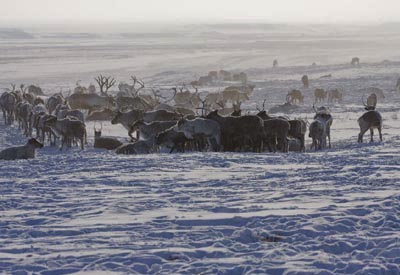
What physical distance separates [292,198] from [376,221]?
Answer: 5.18 feet

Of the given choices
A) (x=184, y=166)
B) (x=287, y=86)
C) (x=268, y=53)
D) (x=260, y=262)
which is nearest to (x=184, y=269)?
(x=260, y=262)

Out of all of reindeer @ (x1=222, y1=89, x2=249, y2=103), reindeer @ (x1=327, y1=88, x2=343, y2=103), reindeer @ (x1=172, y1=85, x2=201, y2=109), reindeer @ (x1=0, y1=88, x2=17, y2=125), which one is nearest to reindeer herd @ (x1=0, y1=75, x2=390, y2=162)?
reindeer @ (x1=0, y1=88, x2=17, y2=125)

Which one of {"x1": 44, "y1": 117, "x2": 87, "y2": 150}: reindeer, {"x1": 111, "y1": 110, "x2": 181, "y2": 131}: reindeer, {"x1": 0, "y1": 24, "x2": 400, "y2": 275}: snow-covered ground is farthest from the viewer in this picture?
{"x1": 111, "y1": 110, "x2": 181, "y2": 131}: reindeer

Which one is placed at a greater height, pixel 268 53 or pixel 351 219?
pixel 268 53

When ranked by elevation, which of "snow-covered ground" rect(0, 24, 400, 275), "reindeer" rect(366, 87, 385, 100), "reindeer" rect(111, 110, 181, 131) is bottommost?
"snow-covered ground" rect(0, 24, 400, 275)

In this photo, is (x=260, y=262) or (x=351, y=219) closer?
(x=260, y=262)

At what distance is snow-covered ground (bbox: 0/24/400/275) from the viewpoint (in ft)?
23.6

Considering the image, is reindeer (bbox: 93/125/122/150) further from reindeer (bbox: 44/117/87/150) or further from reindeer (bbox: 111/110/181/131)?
reindeer (bbox: 111/110/181/131)

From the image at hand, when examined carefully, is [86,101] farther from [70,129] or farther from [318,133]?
[318,133]

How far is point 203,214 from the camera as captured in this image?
346 inches

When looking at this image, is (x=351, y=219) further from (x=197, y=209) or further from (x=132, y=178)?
(x=132, y=178)

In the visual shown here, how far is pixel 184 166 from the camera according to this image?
1227 cm

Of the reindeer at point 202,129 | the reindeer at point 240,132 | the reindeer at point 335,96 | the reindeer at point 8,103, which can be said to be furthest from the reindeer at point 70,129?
the reindeer at point 335,96

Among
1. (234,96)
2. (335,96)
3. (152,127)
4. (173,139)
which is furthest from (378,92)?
(173,139)
